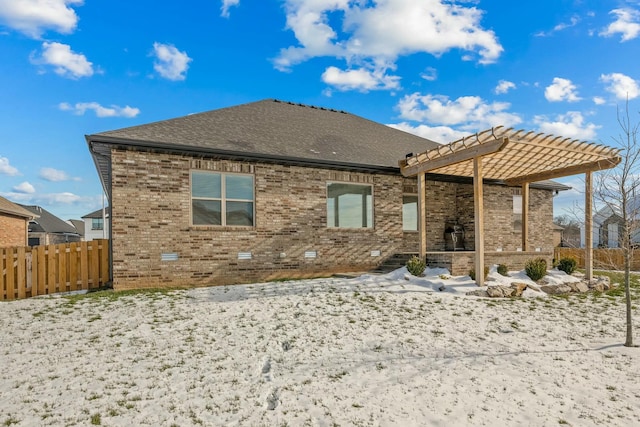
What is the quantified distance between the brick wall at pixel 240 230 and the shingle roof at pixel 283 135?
0.44 meters

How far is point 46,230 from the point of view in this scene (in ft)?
125

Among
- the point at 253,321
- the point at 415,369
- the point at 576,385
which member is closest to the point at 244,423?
the point at 415,369

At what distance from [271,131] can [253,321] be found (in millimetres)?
7264

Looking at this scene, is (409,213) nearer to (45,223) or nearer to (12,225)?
(12,225)

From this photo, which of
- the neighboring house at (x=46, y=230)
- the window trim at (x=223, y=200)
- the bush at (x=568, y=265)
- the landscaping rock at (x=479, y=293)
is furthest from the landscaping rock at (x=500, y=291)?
the neighboring house at (x=46, y=230)

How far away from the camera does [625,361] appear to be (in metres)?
4.87

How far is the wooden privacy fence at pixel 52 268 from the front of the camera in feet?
27.1

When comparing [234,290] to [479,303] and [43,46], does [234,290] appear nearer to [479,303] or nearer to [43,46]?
[479,303]

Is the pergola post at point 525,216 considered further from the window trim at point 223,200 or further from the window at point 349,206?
the window trim at point 223,200

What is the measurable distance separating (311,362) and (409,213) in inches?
355

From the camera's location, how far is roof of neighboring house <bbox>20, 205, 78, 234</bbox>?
37.9 metres

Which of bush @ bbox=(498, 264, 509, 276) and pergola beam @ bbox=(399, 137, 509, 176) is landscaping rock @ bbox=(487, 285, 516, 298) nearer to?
bush @ bbox=(498, 264, 509, 276)

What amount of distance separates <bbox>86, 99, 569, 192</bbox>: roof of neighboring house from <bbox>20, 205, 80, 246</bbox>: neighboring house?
3287 centimetres

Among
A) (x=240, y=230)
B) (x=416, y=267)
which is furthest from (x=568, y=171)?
(x=240, y=230)
